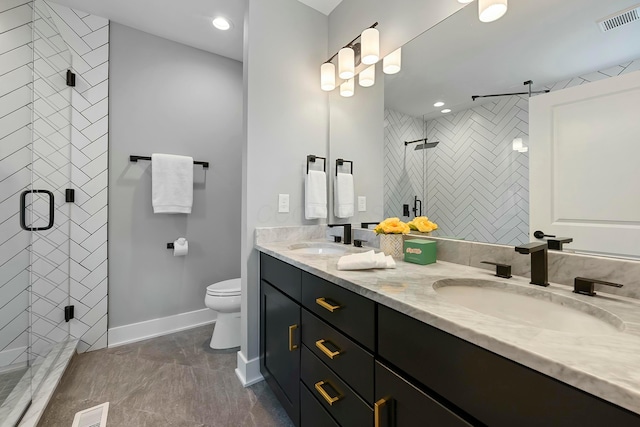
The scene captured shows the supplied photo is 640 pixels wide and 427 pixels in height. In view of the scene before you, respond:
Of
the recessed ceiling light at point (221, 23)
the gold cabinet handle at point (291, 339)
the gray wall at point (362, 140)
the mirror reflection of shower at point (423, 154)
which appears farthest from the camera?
the recessed ceiling light at point (221, 23)

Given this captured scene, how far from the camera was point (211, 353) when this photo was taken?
208 centimetres

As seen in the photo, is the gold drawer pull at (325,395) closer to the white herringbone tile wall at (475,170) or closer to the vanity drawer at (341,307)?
the vanity drawer at (341,307)

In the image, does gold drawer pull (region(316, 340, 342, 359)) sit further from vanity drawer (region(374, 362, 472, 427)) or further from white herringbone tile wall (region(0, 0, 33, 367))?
white herringbone tile wall (region(0, 0, 33, 367))

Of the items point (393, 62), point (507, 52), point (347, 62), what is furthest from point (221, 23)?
point (507, 52)

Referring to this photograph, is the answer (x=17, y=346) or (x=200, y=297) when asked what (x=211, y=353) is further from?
(x=17, y=346)

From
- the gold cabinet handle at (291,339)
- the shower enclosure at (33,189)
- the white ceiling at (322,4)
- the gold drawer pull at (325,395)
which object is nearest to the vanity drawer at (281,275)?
the gold cabinet handle at (291,339)

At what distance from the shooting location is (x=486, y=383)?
0.53m

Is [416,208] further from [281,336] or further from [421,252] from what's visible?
[281,336]

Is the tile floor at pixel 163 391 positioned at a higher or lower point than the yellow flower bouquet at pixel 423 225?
lower

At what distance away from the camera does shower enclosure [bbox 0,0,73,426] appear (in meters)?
1.76

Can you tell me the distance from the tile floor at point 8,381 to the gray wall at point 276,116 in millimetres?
1311

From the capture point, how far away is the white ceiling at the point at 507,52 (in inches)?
32.8

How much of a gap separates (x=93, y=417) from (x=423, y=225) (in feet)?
6.55

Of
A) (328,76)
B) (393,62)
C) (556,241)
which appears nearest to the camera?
(556,241)
